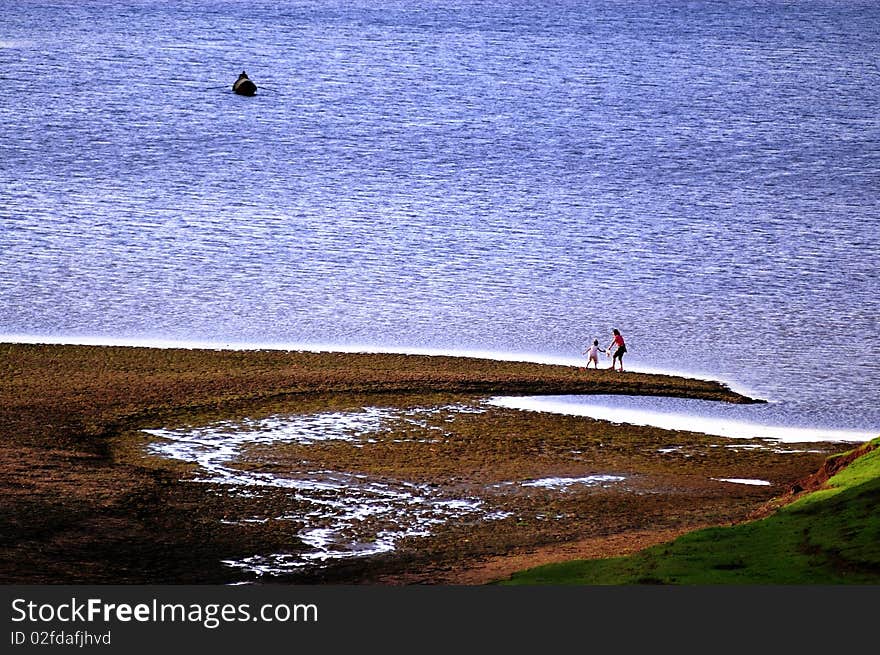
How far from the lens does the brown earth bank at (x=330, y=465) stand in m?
26.6

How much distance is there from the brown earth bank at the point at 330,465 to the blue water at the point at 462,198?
6.17 meters

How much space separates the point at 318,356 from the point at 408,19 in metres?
152

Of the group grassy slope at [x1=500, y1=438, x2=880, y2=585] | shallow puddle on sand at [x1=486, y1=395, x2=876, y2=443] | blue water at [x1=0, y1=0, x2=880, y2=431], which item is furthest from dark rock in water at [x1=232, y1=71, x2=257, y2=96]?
grassy slope at [x1=500, y1=438, x2=880, y2=585]

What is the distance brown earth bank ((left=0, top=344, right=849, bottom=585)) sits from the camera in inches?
1047

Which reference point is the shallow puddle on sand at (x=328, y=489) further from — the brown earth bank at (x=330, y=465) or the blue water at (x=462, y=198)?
the blue water at (x=462, y=198)

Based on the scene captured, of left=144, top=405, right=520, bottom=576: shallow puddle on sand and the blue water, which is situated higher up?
the blue water

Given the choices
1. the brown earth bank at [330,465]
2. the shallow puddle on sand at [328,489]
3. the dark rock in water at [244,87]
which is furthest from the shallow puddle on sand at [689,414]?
the dark rock in water at [244,87]

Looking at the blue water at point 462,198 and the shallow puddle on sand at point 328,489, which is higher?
the blue water at point 462,198

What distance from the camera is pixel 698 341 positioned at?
51.5 metres

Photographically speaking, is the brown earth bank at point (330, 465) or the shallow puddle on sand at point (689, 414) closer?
the brown earth bank at point (330, 465)

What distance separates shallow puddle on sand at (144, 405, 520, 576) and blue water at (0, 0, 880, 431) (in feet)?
39.7

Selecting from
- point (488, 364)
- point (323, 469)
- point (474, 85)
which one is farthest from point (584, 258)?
point (474, 85)

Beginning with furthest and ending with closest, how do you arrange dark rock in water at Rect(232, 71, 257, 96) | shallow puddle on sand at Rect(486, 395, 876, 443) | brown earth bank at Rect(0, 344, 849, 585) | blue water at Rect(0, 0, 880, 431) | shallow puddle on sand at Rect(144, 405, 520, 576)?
dark rock in water at Rect(232, 71, 257, 96), blue water at Rect(0, 0, 880, 431), shallow puddle on sand at Rect(486, 395, 876, 443), shallow puddle on sand at Rect(144, 405, 520, 576), brown earth bank at Rect(0, 344, 849, 585)

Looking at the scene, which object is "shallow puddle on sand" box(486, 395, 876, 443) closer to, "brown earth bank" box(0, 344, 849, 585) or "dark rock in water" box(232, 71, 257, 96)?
"brown earth bank" box(0, 344, 849, 585)
